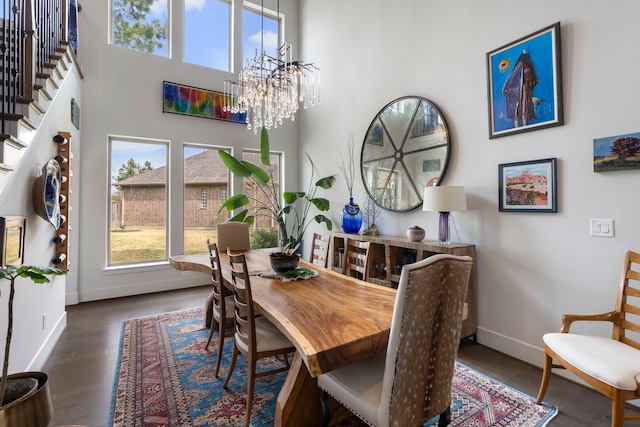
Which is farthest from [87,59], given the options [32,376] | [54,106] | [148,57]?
[32,376]

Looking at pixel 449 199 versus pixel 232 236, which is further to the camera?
pixel 232 236

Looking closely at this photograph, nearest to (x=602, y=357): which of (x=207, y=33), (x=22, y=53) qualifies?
(x=22, y=53)

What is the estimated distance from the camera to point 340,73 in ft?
15.5

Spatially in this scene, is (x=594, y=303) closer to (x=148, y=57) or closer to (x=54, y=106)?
(x=54, y=106)

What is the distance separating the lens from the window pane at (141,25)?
4496mm

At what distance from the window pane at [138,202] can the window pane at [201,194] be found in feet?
1.11

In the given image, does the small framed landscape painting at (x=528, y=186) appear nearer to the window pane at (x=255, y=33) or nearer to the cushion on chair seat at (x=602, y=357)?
the cushion on chair seat at (x=602, y=357)

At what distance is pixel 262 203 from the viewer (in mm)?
5449

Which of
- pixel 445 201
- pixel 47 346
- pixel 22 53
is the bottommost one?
pixel 47 346

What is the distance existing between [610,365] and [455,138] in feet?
7.19

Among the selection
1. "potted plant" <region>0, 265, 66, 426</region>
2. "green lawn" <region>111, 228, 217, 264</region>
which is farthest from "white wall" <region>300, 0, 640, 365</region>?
"green lawn" <region>111, 228, 217, 264</region>

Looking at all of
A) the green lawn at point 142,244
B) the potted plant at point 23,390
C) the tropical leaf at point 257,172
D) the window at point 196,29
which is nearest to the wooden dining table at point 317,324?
the potted plant at point 23,390

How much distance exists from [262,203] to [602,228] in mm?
4518

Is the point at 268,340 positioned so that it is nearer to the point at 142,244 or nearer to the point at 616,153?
the point at 616,153
